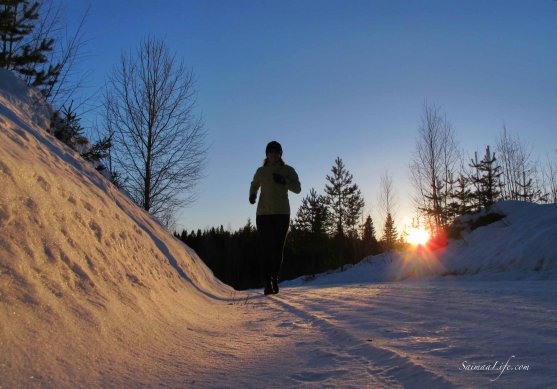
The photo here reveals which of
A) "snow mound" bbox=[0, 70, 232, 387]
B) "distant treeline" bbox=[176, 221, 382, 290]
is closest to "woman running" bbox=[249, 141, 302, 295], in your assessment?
"snow mound" bbox=[0, 70, 232, 387]

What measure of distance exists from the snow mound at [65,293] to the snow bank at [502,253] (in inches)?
267

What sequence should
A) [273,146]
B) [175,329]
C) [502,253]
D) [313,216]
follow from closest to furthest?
[175,329], [273,146], [502,253], [313,216]

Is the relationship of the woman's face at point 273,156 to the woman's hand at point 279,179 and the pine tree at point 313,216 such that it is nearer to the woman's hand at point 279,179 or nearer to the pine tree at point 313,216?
the woman's hand at point 279,179

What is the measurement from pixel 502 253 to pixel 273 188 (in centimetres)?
593

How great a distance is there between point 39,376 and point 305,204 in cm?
3616

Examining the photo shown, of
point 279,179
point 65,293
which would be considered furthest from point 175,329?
point 279,179

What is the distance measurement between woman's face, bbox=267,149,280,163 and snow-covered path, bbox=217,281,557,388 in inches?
120

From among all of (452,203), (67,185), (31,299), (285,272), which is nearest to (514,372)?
(31,299)

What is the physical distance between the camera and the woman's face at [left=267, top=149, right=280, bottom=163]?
583cm

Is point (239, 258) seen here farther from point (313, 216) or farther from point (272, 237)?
point (272, 237)

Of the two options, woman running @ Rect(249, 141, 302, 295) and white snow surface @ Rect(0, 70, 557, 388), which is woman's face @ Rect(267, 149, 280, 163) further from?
white snow surface @ Rect(0, 70, 557, 388)

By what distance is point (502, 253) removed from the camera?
8.76 metres

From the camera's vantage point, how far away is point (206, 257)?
57.8 metres

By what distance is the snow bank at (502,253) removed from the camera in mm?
7688
